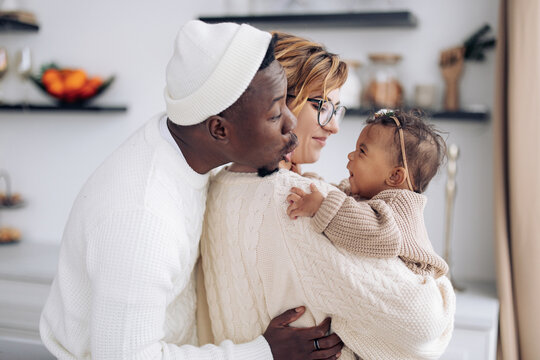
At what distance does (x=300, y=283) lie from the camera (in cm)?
102

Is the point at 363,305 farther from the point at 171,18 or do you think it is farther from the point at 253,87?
the point at 171,18

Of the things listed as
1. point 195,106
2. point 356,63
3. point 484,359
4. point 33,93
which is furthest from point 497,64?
point 33,93

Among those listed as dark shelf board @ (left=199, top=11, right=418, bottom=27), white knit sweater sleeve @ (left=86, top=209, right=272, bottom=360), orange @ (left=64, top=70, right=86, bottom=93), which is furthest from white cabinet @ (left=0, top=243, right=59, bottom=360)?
white knit sweater sleeve @ (left=86, top=209, right=272, bottom=360)

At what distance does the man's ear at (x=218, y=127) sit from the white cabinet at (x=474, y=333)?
153 centimetres

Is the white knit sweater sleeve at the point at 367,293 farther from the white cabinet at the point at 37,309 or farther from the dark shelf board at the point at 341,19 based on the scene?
the dark shelf board at the point at 341,19

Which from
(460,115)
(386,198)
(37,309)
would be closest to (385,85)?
(460,115)

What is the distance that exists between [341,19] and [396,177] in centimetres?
142

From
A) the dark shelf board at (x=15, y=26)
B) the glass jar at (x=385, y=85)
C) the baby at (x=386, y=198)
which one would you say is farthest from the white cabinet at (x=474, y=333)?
the dark shelf board at (x=15, y=26)

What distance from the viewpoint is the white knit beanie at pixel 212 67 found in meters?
0.91

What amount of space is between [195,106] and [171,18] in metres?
2.13

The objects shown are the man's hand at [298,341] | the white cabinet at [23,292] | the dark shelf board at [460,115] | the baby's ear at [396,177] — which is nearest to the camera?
the man's hand at [298,341]

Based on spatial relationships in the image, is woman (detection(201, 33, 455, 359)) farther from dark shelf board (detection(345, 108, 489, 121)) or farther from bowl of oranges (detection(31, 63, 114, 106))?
bowl of oranges (detection(31, 63, 114, 106))

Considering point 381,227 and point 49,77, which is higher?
point 49,77

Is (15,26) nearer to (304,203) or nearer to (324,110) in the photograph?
(324,110)
